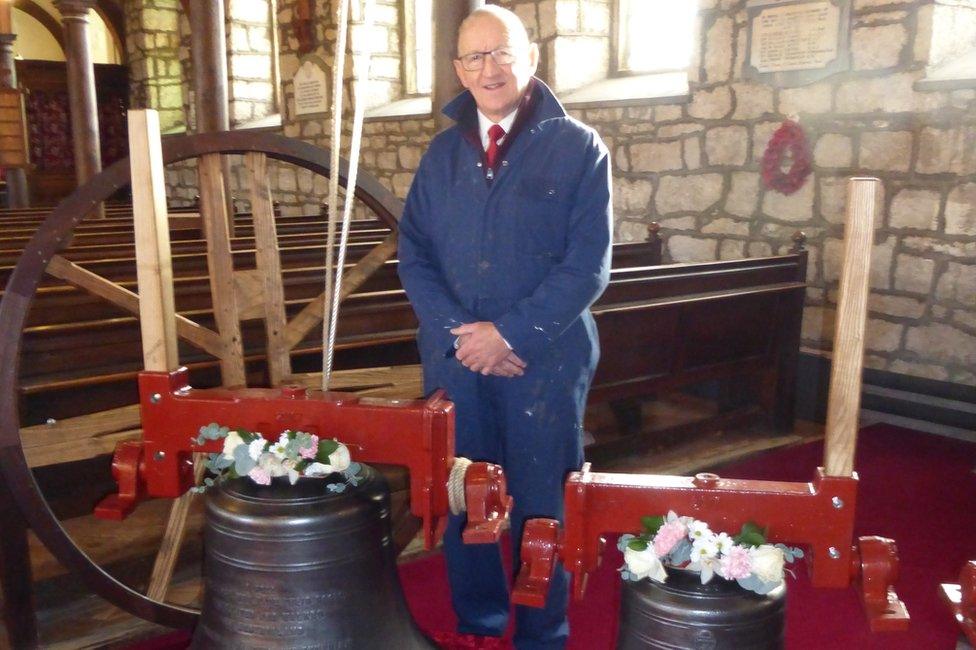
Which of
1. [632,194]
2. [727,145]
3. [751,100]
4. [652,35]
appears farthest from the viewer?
[652,35]

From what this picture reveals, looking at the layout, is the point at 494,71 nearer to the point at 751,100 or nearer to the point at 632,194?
the point at 751,100

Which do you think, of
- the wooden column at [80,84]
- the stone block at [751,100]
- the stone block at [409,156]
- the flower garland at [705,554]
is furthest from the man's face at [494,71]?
the wooden column at [80,84]

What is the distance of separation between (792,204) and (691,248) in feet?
2.34

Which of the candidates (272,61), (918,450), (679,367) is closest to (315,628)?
(679,367)

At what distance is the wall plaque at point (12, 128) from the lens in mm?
7766

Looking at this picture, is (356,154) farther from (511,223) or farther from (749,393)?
(749,393)

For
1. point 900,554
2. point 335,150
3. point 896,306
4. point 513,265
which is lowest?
point 900,554

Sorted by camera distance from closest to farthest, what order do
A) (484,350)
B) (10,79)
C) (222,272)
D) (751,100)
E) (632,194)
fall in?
(484,350)
(222,272)
(751,100)
(632,194)
(10,79)

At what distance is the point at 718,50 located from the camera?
4.91 meters

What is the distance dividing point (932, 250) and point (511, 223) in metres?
3.05

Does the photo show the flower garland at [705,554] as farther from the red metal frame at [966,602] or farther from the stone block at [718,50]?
the stone block at [718,50]

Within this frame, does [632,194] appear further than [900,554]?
Yes

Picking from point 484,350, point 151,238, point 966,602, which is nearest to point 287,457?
point 151,238

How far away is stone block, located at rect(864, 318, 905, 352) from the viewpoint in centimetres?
424
